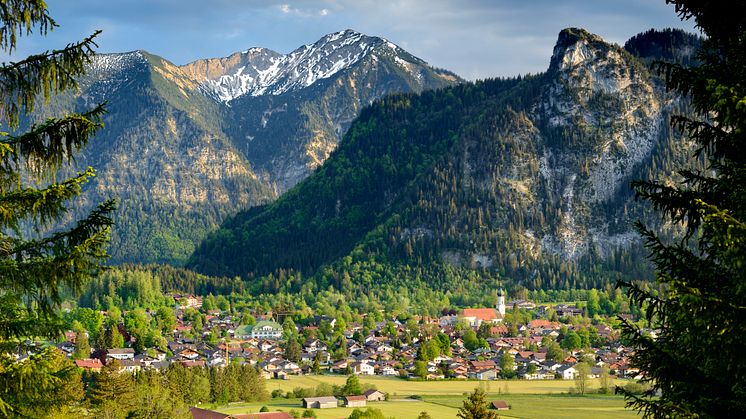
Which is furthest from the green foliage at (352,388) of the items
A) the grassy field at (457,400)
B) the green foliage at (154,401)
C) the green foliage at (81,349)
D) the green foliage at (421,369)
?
the green foliage at (81,349)

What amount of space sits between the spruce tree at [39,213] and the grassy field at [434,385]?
10121 centimetres

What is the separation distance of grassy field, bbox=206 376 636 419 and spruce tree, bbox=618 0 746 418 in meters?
75.3

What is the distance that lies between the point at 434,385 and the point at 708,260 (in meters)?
111

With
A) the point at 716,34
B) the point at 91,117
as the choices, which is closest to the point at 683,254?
the point at 716,34

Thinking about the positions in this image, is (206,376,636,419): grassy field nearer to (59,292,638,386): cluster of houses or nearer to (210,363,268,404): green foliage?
(210,363,268,404): green foliage

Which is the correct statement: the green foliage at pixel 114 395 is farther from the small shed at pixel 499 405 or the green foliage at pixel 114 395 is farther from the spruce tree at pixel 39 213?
the spruce tree at pixel 39 213

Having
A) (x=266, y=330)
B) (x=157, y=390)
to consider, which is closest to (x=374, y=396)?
(x=157, y=390)

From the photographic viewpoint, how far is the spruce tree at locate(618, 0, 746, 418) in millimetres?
14477

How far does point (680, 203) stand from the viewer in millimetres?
16156

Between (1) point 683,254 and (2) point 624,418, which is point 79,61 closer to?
(1) point 683,254

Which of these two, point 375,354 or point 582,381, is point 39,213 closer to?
point 582,381

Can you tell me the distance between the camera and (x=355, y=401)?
107438mm

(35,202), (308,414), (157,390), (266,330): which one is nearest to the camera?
(35,202)

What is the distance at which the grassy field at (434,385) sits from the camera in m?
119
